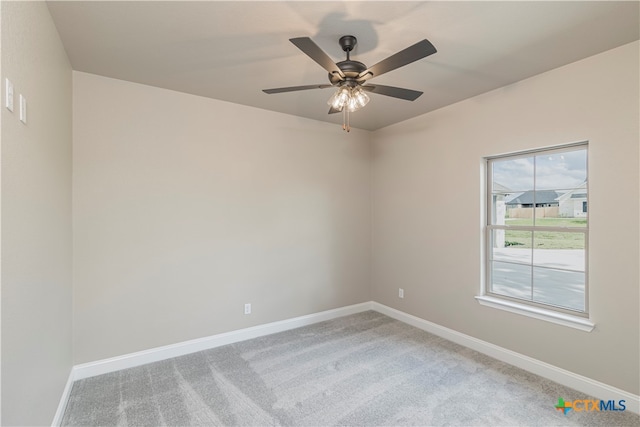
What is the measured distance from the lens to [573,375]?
2455mm

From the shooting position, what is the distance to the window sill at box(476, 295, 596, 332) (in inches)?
94.9

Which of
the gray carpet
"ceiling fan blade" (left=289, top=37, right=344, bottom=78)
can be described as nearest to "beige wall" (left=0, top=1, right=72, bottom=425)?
the gray carpet

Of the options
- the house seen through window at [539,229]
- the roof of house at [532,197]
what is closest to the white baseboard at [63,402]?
the house seen through window at [539,229]

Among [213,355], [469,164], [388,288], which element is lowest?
[213,355]

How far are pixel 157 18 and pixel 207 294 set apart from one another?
2.50 metres

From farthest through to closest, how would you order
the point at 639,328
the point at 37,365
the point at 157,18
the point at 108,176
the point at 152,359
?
the point at 152,359, the point at 108,176, the point at 639,328, the point at 157,18, the point at 37,365

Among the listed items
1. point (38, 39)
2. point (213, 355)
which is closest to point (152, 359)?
point (213, 355)

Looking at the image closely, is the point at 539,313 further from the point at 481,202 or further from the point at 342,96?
the point at 342,96

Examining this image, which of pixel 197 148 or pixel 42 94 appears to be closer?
pixel 42 94

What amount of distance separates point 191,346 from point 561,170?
3.93m

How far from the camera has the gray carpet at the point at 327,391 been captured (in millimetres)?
2109

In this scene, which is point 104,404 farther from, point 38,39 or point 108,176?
point 38,39

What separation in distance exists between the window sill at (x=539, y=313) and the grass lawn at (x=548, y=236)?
581mm

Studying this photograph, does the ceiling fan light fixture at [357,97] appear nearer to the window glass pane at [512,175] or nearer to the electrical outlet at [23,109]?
the electrical outlet at [23,109]
